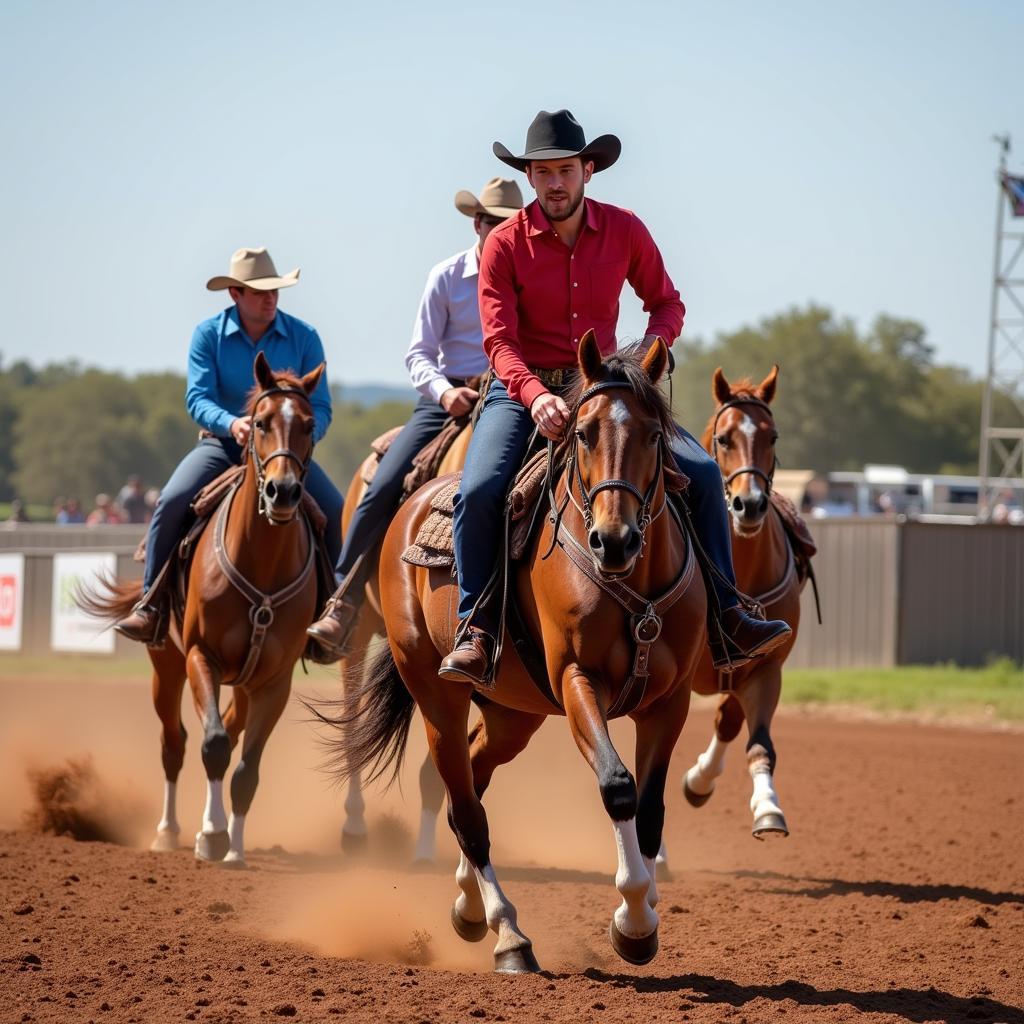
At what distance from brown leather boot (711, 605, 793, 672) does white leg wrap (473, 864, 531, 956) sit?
1360 mm

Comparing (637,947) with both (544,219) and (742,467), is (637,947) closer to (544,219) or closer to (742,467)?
(544,219)

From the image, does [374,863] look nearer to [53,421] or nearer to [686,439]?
[686,439]

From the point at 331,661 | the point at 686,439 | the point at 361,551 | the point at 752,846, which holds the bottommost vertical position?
the point at 752,846

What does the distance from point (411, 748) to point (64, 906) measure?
5570 mm

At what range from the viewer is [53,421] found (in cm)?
8694

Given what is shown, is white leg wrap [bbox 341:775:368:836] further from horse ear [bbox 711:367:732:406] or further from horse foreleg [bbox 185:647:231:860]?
horse ear [bbox 711:367:732:406]

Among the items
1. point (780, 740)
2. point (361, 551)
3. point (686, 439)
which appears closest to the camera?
point (686, 439)

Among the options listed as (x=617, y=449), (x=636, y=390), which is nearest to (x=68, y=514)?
(x=636, y=390)

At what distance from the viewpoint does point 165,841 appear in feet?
31.7

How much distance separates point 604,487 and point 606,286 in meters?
1.48

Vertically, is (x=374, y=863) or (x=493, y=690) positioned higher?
(x=493, y=690)

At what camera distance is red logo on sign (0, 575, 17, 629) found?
22.4 m

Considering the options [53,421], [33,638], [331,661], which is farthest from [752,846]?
[53,421]

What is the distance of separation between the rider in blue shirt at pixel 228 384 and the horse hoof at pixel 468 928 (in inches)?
140
